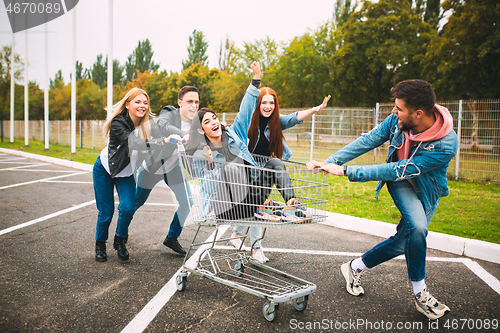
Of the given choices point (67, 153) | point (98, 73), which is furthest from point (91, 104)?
point (67, 153)

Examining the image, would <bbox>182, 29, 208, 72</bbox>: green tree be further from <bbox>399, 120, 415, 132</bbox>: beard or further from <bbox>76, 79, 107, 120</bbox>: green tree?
<bbox>399, 120, 415, 132</bbox>: beard

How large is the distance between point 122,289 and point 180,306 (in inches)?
25.6

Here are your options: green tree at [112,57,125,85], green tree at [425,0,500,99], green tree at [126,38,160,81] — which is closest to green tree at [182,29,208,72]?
green tree at [126,38,160,81]

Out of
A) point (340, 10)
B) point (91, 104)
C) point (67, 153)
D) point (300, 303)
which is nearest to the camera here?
point (300, 303)

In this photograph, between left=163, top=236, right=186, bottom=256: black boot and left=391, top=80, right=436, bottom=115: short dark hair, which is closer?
left=391, top=80, right=436, bottom=115: short dark hair

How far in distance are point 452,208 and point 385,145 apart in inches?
206

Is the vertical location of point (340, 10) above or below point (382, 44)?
above

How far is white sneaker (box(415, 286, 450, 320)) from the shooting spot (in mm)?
2580

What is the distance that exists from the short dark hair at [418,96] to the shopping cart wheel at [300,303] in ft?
5.63

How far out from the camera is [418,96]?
2.49 metres

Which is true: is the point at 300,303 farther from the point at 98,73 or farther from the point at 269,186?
the point at 98,73

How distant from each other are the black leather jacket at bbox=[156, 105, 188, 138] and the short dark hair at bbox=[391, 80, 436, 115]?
7.71 feet

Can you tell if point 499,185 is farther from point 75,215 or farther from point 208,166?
point 75,215

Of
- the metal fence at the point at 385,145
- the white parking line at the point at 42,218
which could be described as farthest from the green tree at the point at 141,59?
the white parking line at the point at 42,218
